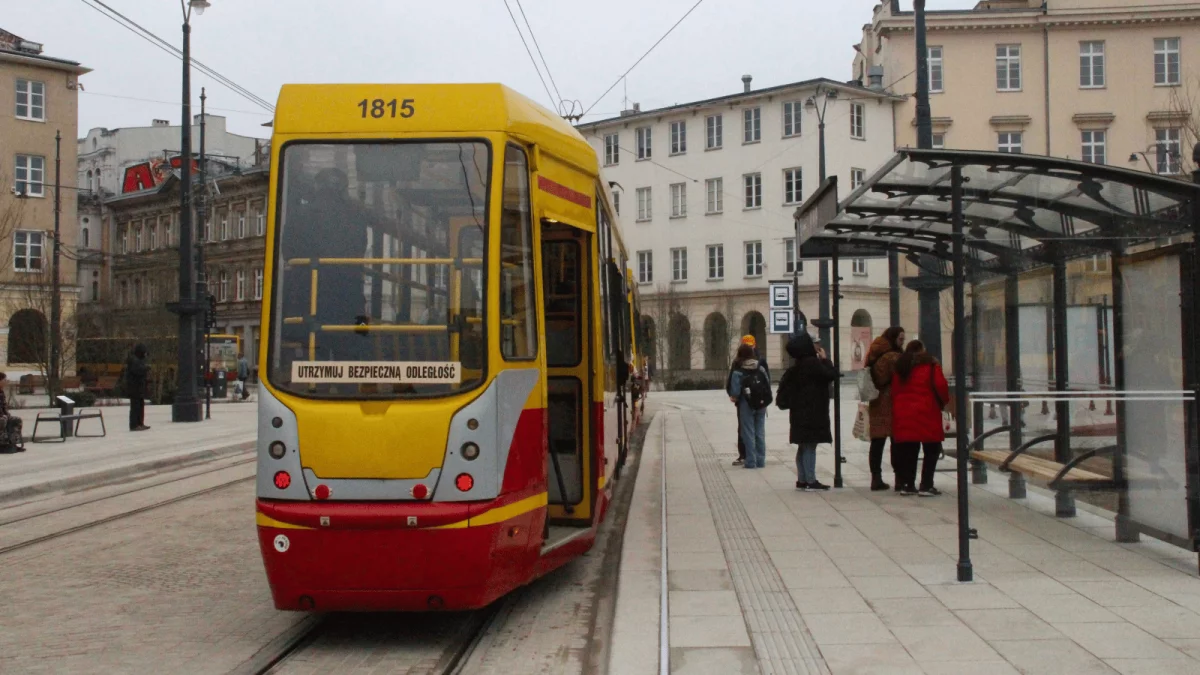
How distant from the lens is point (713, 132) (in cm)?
6191

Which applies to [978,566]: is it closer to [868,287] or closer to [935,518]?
[935,518]

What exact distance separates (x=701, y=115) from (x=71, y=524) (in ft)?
176

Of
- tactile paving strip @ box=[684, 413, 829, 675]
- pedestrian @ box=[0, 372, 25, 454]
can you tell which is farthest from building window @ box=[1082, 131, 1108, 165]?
pedestrian @ box=[0, 372, 25, 454]

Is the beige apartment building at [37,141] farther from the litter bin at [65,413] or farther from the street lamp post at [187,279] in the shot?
the litter bin at [65,413]

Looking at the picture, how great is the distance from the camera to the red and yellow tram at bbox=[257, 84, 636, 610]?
653cm

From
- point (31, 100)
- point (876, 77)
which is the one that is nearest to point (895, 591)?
point (876, 77)

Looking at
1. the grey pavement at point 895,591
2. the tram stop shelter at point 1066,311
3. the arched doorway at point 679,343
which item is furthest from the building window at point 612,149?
the grey pavement at point 895,591

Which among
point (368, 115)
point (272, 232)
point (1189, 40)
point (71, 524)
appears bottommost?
point (71, 524)

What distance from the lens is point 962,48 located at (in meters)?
55.7

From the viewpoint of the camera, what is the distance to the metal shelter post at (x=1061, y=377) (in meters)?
10.7

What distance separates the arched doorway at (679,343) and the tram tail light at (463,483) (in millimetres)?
51761

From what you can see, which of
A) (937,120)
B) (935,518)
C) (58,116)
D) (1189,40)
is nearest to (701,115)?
(937,120)

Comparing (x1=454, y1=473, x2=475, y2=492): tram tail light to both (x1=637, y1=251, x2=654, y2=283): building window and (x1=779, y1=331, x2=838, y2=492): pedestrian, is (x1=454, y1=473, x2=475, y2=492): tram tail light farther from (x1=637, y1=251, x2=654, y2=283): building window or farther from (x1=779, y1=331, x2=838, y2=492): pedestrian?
(x1=637, y1=251, x2=654, y2=283): building window

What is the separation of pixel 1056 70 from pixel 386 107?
54.3 m
